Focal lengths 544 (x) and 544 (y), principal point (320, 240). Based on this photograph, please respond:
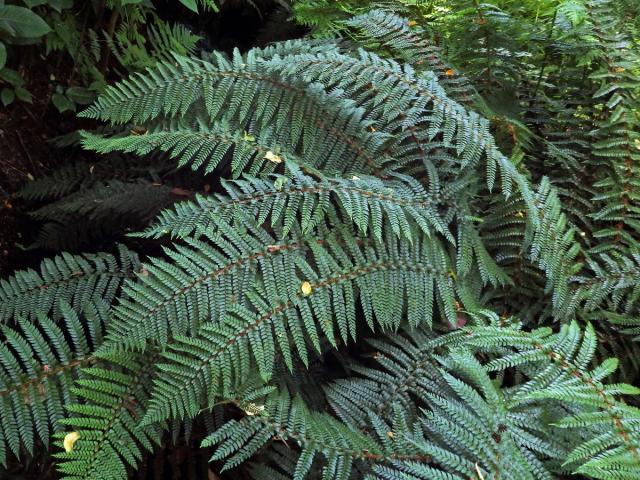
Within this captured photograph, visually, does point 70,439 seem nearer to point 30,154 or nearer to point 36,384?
point 36,384

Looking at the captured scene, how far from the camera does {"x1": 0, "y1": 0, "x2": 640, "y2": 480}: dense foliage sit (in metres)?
1.29

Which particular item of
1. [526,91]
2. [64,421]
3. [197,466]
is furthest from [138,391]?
[526,91]

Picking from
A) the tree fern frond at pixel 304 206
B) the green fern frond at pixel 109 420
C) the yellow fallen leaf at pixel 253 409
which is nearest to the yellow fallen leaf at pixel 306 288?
the tree fern frond at pixel 304 206

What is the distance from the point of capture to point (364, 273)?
5.17ft

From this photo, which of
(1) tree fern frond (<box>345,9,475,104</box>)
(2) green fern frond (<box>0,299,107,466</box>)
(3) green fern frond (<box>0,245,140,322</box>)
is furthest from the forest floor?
(1) tree fern frond (<box>345,9,475,104</box>)

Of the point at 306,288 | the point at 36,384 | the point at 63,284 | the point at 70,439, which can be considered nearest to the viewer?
the point at 70,439

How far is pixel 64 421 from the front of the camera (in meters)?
1.23

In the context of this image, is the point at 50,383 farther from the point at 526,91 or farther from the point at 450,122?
the point at 526,91

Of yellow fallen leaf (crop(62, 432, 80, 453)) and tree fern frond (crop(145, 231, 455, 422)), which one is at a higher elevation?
tree fern frond (crop(145, 231, 455, 422))

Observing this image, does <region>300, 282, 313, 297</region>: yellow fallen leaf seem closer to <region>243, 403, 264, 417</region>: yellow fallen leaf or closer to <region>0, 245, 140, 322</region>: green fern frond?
<region>243, 403, 264, 417</region>: yellow fallen leaf

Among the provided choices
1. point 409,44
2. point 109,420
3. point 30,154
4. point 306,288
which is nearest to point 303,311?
point 306,288

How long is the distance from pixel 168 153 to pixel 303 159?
0.84 metres

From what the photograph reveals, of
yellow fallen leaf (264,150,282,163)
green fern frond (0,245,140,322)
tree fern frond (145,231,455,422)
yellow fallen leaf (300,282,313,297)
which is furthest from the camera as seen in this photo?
yellow fallen leaf (264,150,282,163)

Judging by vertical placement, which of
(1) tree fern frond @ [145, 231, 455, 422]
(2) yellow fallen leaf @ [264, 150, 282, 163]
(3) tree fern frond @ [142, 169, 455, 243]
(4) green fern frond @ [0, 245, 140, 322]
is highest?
(2) yellow fallen leaf @ [264, 150, 282, 163]
